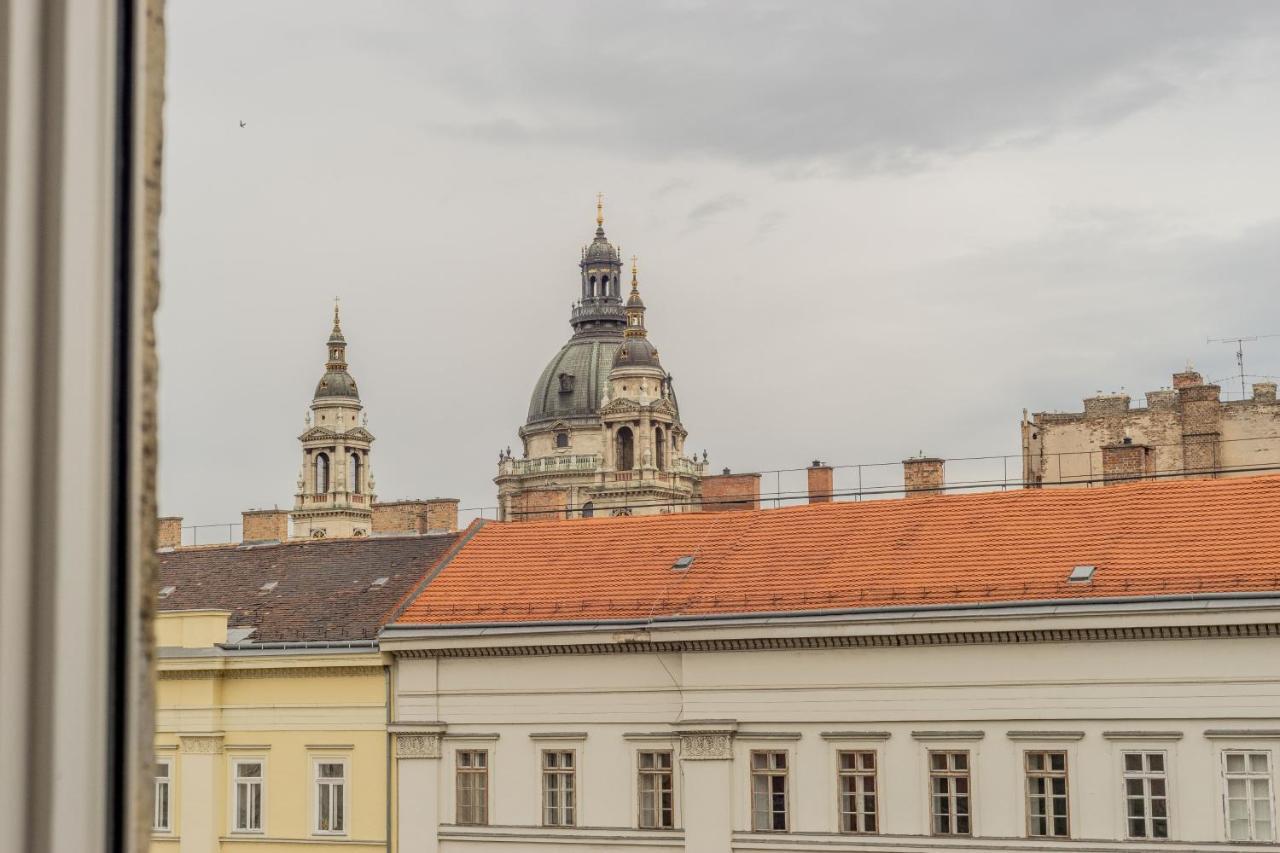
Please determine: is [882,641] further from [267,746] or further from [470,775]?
[267,746]

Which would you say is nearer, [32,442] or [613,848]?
[32,442]

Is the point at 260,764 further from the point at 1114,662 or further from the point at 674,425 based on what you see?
the point at 674,425

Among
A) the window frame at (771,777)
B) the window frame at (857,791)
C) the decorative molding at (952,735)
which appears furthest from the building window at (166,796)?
the decorative molding at (952,735)

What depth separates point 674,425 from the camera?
413ft

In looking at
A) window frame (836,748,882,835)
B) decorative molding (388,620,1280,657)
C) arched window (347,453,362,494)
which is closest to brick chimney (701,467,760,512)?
decorative molding (388,620,1280,657)

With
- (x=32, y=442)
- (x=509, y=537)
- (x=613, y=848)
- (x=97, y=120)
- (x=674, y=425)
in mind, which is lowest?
(x=613, y=848)

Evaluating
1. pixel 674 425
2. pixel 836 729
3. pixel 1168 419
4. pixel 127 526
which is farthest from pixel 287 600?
pixel 674 425

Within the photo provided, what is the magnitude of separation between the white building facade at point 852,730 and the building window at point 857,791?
0.11 feet

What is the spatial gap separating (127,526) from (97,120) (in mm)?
402

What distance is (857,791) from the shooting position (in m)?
25.2

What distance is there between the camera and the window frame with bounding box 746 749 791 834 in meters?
25.6

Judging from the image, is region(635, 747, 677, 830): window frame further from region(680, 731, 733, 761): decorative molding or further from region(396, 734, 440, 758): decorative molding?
region(396, 734, 440, 758): decorative molding

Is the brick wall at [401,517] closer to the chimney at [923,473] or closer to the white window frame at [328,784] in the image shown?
the chimney at [923,473]

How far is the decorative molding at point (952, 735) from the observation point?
80.1 ft
